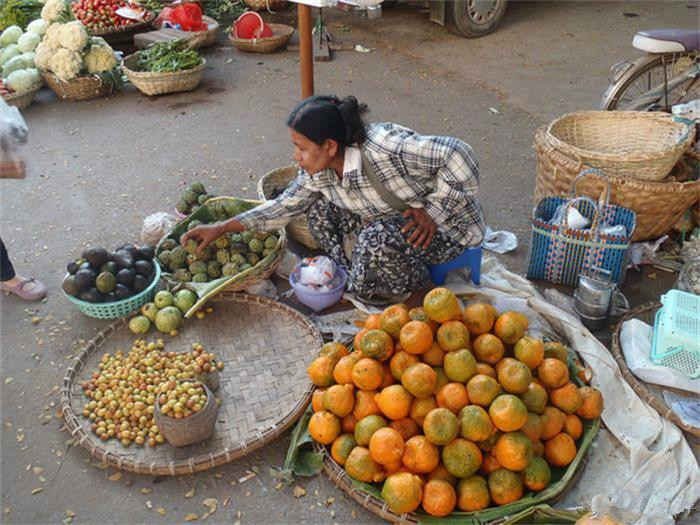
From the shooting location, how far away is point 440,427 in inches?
80.1

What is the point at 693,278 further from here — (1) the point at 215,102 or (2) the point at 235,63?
(2) the point at 235,63

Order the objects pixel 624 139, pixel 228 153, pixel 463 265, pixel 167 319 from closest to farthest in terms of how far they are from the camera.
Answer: pixel 167 319 → pixel 463 265 → pixel 624 139 → pixel 228 153

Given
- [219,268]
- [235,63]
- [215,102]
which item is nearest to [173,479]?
[219,268]

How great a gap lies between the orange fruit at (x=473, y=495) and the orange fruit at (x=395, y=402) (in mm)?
312

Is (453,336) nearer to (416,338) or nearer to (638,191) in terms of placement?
(416,338)

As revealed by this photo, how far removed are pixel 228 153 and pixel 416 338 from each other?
3086 mm

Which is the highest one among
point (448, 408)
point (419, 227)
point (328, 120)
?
point (328, 120)

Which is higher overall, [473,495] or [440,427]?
[440,427]

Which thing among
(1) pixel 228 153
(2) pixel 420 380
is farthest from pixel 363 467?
(1) pixel 228 153

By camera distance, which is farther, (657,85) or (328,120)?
(657,85)

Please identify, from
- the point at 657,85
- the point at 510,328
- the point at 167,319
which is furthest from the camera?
the point at 657,85

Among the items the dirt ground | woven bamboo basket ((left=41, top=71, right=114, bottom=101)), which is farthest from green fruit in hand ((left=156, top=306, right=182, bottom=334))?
woven bamboo basket ((left=41, top=71, right=114, bottom=101))

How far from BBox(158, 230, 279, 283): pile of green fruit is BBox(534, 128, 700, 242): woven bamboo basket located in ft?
5.15

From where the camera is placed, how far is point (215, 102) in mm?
5855
